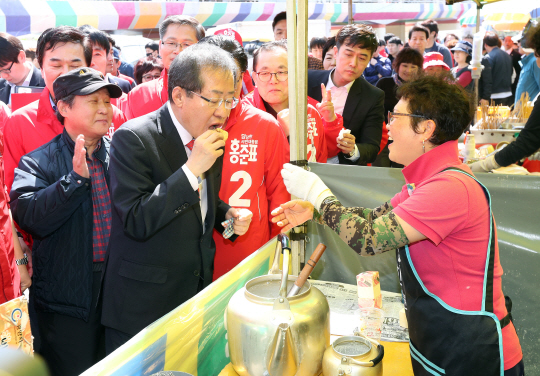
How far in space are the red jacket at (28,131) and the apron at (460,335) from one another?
1.85 metres

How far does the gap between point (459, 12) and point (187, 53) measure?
17901 millimetres

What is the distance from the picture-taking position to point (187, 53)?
168 centimetres

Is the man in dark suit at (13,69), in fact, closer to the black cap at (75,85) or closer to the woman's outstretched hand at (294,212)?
the black cap at (75,85)

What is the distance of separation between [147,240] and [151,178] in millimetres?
230

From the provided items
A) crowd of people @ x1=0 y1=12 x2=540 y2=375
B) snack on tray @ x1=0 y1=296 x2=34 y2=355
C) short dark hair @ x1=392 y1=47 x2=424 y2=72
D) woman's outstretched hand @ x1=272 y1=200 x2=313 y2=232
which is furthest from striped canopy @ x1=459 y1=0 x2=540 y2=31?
snack on tray @ x1=0 y1=296 x2=34 y2=355

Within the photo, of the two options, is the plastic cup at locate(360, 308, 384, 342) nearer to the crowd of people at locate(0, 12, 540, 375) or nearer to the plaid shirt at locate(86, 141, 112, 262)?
the crowd of people at locate(0, 12, 540, 375)

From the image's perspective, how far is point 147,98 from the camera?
270 cm

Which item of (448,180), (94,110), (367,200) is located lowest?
(367,200)

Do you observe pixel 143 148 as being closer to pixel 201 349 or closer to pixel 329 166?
pixel 201 349

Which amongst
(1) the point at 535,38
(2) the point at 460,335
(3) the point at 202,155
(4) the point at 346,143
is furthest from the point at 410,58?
(2) the point at 460,335

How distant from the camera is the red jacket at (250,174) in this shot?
89.7 inches

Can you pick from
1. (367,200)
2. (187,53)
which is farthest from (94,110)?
(367,200)

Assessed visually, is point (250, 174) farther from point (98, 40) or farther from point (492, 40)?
point (492, 40)

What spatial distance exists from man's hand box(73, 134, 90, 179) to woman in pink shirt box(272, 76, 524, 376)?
101 cm
